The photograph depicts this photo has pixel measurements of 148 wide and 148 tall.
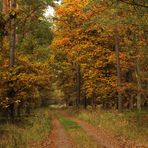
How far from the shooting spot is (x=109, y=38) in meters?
36.1

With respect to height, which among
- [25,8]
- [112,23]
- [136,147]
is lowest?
[136,147]

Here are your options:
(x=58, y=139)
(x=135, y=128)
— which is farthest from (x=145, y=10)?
(x=58, y=139)

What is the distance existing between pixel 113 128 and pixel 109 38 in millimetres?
15446

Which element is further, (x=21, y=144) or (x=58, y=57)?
(x=58, y=57)

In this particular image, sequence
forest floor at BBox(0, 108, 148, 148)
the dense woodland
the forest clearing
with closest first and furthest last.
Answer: forest floor at BBox(0, 108, 148, 148) → the forest clearing → the dense woodland

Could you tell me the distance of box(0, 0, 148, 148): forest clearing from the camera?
18578mm

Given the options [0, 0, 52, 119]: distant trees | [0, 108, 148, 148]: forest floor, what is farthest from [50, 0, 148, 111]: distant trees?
[0, 108, 148, 148]: forest floor

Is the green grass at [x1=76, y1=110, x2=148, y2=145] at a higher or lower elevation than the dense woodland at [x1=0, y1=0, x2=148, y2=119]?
lower

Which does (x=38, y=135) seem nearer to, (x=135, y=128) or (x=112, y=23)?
(x=135, y=128)

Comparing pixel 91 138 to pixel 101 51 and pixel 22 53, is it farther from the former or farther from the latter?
pixel 101 51

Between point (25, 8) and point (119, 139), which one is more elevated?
point (25, 8)

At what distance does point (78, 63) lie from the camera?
3838cm

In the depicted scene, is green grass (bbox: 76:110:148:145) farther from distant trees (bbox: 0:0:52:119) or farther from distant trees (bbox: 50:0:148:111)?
distant trees (bbox: 0:0:52:119)

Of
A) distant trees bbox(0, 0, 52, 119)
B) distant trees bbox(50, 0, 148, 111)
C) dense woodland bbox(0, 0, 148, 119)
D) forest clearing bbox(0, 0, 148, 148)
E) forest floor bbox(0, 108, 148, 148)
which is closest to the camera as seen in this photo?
forest floor bbox(0, 108, 148, 148)
